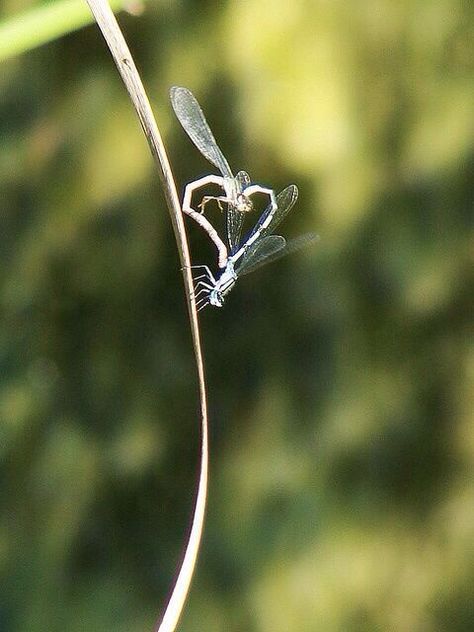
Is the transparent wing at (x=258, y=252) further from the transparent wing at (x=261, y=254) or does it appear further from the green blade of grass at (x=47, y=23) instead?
the green blade of grass at (x=47, y=23)

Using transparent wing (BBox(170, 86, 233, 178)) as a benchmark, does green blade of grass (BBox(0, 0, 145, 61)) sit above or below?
above

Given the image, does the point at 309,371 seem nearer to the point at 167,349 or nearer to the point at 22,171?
the point at 167,349

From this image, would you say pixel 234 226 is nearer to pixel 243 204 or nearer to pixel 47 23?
pixel 243 204

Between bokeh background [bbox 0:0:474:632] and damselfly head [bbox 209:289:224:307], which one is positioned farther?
bokeh background [bbox 0:0:474:632]

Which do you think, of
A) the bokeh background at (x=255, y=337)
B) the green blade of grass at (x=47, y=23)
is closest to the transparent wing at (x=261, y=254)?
the green blade of grass at (x=47, y=23)

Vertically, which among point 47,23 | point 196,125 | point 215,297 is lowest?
point 215,297

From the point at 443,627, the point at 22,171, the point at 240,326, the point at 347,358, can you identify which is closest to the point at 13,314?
the point at 22,171

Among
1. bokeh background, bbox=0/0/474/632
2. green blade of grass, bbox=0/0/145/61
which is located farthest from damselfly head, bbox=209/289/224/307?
bokeh background, bbox=0/0/474/632

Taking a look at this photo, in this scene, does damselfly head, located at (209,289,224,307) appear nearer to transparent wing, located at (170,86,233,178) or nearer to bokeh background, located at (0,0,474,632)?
transparent wing, located at (170,86,233,178)

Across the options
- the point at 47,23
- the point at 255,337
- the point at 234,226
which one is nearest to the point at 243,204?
the point at 234,226

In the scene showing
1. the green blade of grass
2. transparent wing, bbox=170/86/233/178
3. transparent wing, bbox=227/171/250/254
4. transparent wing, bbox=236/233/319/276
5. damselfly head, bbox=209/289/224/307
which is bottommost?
damselfly head, bbox=209/289/224/307
